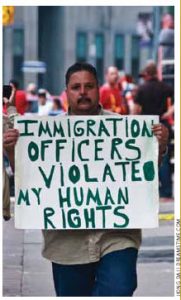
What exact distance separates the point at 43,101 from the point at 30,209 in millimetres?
18862

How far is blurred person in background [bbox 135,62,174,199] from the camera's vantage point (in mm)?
16812

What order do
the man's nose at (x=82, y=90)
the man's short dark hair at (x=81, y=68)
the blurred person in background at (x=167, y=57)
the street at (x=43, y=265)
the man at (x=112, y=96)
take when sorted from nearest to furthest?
the man's nose at (x=82, y=90) → the man's short dark hair at (x=81, y=68) → the street at (x=43, y=265) → the man at (x=112, y=96) → the blurred person in background at (x=167, y=57)

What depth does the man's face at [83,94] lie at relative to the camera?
6465 millimetres

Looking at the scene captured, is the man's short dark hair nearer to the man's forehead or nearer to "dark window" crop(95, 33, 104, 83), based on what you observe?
the man's forehead

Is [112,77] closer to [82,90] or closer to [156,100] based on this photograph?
[156,100]

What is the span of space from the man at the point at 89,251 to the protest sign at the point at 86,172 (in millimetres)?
48

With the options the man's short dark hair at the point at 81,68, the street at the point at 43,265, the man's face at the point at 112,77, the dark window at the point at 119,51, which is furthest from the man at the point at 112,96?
the dark window at the point at 119,51

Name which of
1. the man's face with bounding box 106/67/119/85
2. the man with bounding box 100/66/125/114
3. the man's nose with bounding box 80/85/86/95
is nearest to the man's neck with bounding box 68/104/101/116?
the man's nose with bounding box 80/85/86/95

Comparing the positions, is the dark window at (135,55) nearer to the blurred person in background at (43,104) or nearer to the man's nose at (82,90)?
the blurred person in background at (43,104)

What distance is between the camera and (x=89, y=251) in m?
6.34

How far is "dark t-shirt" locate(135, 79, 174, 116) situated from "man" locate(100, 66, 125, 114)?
147 centimetres

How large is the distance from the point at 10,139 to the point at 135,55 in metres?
61.6

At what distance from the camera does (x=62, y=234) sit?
653 cm
